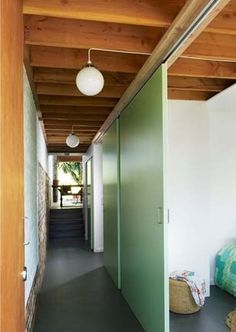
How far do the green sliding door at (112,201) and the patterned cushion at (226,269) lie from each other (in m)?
1.27

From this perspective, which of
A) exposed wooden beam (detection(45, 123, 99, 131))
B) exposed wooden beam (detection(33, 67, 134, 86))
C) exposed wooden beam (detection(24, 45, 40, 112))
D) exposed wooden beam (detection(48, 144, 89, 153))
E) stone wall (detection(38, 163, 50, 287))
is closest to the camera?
exposed wooden beam (detection(24, 45, 40, 112))

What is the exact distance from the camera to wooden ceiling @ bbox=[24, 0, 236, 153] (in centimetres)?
197

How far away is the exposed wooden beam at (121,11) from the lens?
74.3 inches

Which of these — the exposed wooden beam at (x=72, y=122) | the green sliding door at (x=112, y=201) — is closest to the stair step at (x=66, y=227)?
the green sliding door at (x=112, y=201)

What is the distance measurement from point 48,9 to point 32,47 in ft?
2.91

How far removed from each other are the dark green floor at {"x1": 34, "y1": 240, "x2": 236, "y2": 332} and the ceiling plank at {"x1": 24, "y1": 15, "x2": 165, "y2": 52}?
2.50m

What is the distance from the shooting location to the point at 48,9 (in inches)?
74.2

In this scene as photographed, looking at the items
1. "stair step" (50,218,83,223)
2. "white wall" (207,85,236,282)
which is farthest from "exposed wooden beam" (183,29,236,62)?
"stair step" (50,218,83,223)

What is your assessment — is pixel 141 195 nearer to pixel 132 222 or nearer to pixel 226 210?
pixel 132 222

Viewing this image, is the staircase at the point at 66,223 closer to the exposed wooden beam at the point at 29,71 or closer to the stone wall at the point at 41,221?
the stone wall at the point at 41,221

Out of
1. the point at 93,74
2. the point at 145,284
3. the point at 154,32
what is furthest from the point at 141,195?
the point at 154,32

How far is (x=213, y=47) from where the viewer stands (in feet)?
8.33

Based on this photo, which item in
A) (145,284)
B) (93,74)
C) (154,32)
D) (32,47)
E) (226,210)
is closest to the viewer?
(93,74)

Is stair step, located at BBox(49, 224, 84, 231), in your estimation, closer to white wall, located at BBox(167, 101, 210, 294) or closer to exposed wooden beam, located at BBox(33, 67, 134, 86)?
white wall, located at BBox(167, 101, 210, 294)
